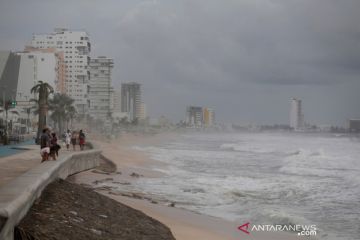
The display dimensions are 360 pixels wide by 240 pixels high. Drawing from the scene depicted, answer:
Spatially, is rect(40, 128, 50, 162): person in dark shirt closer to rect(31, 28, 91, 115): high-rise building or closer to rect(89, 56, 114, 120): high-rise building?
rect(31, 28, 91, 115): high-rise building

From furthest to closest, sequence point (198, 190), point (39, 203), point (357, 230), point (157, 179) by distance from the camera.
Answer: point (157, 179) < point (198, 190) < point (357, 230) < point (39, 203)

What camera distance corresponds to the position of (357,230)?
39.9 ft

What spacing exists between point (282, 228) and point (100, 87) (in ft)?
595

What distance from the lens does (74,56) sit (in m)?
151

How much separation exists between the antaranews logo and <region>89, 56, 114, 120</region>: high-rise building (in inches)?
6500

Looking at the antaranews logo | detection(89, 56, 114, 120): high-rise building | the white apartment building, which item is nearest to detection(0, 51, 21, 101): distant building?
the white apartment building

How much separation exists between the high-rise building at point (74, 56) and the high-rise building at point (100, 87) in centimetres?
2685

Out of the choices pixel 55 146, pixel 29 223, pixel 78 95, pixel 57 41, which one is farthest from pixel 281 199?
pixel 57 41

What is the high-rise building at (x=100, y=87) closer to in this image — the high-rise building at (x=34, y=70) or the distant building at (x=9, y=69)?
the high-rise building at (x=34, y=70)

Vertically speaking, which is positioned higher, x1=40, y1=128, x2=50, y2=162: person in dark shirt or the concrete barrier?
x1=40, y1=128, x2=50, y2=162: person in dark shirt

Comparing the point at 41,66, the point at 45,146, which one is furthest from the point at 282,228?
the point at 41,66

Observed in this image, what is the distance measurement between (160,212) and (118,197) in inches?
77.6

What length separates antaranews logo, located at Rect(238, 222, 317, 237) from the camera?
1161 centimetres

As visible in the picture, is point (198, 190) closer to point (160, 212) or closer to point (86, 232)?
point (160, 212)
